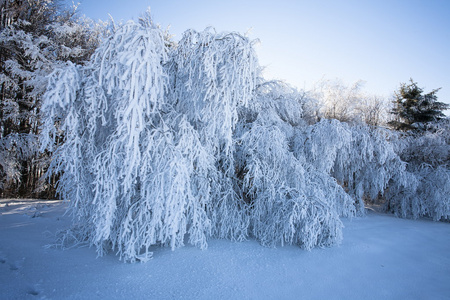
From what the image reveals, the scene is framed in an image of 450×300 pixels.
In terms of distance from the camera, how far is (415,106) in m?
12.0

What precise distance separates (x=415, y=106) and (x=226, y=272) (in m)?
14.0

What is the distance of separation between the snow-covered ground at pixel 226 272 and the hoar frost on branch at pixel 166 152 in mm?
226

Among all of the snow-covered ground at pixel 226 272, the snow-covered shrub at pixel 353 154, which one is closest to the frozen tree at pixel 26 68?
the snow-covered ground at pixel 226 272

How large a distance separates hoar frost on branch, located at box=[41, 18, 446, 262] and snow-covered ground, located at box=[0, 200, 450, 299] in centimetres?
23

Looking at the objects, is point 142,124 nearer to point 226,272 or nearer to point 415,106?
point 226,272

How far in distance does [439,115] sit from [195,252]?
47.2 feet

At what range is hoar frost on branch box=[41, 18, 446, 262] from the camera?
2533 mm

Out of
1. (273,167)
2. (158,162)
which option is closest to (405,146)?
(273,167)

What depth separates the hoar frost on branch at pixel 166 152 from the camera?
2.53 meters

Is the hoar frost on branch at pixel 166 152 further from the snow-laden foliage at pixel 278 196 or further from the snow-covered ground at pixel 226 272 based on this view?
the snow-covered ground at pixel 226 272

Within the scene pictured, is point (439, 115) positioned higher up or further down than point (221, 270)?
higher up

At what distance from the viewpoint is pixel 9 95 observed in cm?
740

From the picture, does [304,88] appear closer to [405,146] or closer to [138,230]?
[405,146]

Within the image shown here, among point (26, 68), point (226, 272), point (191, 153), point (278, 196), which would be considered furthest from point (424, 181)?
point (26, 68)
